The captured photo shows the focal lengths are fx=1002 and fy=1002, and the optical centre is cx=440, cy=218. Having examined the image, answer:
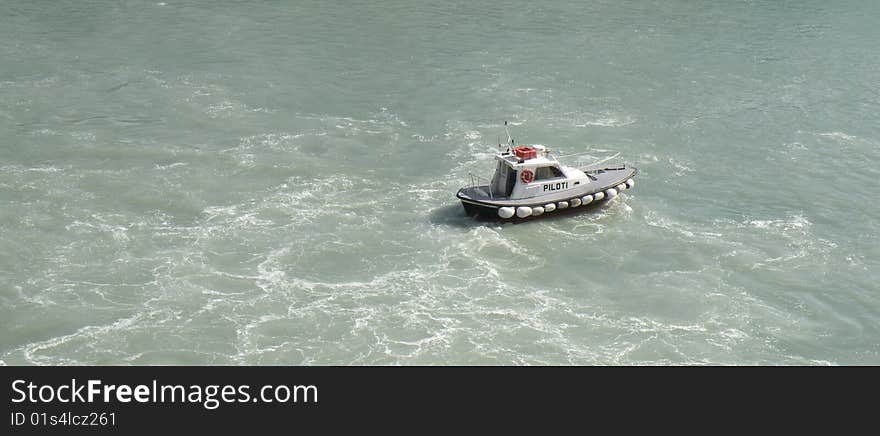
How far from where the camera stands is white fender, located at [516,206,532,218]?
45.1 metres

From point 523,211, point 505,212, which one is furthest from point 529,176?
point 505,212

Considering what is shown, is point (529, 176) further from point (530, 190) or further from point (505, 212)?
point (505, 212)

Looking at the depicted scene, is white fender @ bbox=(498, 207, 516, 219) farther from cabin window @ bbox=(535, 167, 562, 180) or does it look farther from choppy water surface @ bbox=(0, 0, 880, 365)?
cabin window @ bbox=(535, 167, 562, 180)

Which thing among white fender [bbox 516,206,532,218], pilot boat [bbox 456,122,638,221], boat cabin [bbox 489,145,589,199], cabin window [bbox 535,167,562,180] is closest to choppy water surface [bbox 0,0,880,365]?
white fender [bbox 516,206,532,218]

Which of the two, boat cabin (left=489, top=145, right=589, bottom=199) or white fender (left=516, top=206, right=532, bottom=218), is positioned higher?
boat cabin (left=489, top=145, right=589, bottom=199)

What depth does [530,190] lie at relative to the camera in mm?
45906

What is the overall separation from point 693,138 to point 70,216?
3403 centimetres

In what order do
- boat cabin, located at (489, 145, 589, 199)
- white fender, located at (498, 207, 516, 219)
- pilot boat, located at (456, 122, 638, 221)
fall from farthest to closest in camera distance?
boat cabin, located at (489, 145, 589, 199), pilot boat, located at (456, 122, 638, 221), white fender, located at (498, 207, 516, 219)

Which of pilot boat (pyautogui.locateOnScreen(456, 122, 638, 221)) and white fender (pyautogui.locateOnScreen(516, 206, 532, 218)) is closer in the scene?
white fender (pyautogui.locateOnScreen(516, 206, 532, 218))

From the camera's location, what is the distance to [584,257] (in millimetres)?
43500

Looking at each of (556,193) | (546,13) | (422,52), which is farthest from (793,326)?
(546,13)

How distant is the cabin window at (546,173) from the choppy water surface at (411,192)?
6.97 feet

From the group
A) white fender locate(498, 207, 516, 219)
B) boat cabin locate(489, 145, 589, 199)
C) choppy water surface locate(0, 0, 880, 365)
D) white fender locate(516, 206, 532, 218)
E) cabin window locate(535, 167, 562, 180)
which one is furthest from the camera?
cabin window locate(535, 167, 562, 180)

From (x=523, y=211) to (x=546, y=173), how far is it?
95.5 inches
